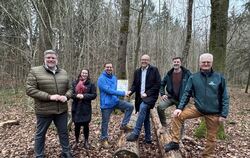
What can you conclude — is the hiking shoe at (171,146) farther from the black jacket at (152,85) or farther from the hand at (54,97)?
the hand at (54,97)

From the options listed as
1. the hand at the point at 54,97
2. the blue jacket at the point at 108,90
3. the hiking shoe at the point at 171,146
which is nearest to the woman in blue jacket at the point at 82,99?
the blue jacket at the point at 108,90

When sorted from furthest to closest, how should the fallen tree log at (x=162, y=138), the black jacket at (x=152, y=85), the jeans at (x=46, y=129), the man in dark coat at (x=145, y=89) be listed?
the black jacket at (x=152, y=85)
the man in dark coat at (x=145, y=89)
the jeans at (x=46, y=129)
the fallen tree log at (x=162, y=138)

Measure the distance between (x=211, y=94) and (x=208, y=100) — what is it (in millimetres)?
139

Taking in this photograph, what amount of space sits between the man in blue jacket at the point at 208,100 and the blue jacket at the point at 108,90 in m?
1.73

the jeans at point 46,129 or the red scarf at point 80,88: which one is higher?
the red scarf at point 80,88

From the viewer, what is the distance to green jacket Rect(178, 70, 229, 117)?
18.0ft

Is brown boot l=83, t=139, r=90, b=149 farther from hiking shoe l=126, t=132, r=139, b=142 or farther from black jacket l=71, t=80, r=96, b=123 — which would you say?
hiking shoe l=126, t=132, r=139, b=142

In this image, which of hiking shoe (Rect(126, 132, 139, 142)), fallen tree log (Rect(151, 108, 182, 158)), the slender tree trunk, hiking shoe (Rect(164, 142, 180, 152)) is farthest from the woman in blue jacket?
the slender tree trunk

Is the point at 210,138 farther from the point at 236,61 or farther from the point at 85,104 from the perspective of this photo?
the point at 236,61

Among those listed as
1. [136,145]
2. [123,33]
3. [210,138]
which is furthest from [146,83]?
[123,33]

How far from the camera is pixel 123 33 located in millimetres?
10914

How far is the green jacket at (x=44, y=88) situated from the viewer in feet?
18.1

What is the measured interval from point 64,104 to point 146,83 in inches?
80.5

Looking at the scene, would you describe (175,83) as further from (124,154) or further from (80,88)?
(80,88)
